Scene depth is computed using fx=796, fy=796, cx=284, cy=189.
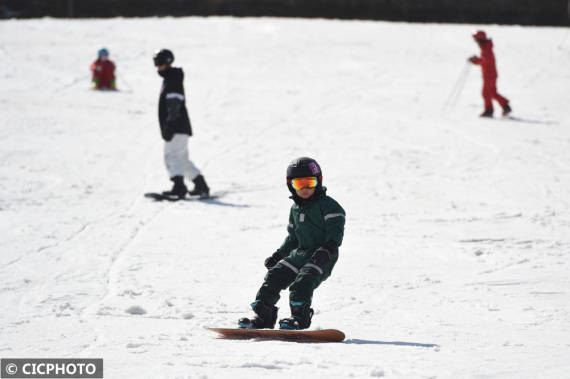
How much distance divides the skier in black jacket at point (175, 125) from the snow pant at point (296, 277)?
4.37 metres

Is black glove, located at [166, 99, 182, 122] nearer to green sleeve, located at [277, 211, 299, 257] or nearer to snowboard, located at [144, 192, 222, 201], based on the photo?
snowboard, located at [144, 192, 222, 201]

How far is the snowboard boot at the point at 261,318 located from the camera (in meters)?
4.84

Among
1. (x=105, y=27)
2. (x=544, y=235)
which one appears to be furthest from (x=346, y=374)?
(x=105, y=27)

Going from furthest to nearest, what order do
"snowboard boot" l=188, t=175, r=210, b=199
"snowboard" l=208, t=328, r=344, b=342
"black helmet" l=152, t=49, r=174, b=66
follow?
"snowboard boot" l=188, t=175, r=210, b=199
"black helmet" l=152, t=49, r=174, b=66
"snowboard" l=208, t=328, r=344, b=342

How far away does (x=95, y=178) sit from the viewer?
10.3 meters

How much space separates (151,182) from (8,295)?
4688 millimetres

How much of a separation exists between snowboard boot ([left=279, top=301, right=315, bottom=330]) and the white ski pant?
4737 mm

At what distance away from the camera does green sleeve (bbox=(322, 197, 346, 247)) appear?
488cm

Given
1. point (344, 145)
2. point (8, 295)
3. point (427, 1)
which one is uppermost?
point (427, 1)

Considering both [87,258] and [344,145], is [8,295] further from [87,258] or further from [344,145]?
[344,145]

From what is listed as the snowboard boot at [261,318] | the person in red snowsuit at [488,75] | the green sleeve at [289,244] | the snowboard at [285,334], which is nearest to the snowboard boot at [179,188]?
the green sleeve at [289,244]

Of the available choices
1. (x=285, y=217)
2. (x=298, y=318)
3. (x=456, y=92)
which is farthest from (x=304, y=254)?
(x=456, y=92)

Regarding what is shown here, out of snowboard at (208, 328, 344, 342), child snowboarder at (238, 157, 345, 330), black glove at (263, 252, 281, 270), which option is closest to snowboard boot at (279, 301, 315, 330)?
child snowboarder at (238, 157, 345, 330)

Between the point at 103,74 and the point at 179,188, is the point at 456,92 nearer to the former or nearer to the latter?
the point at 103,74
